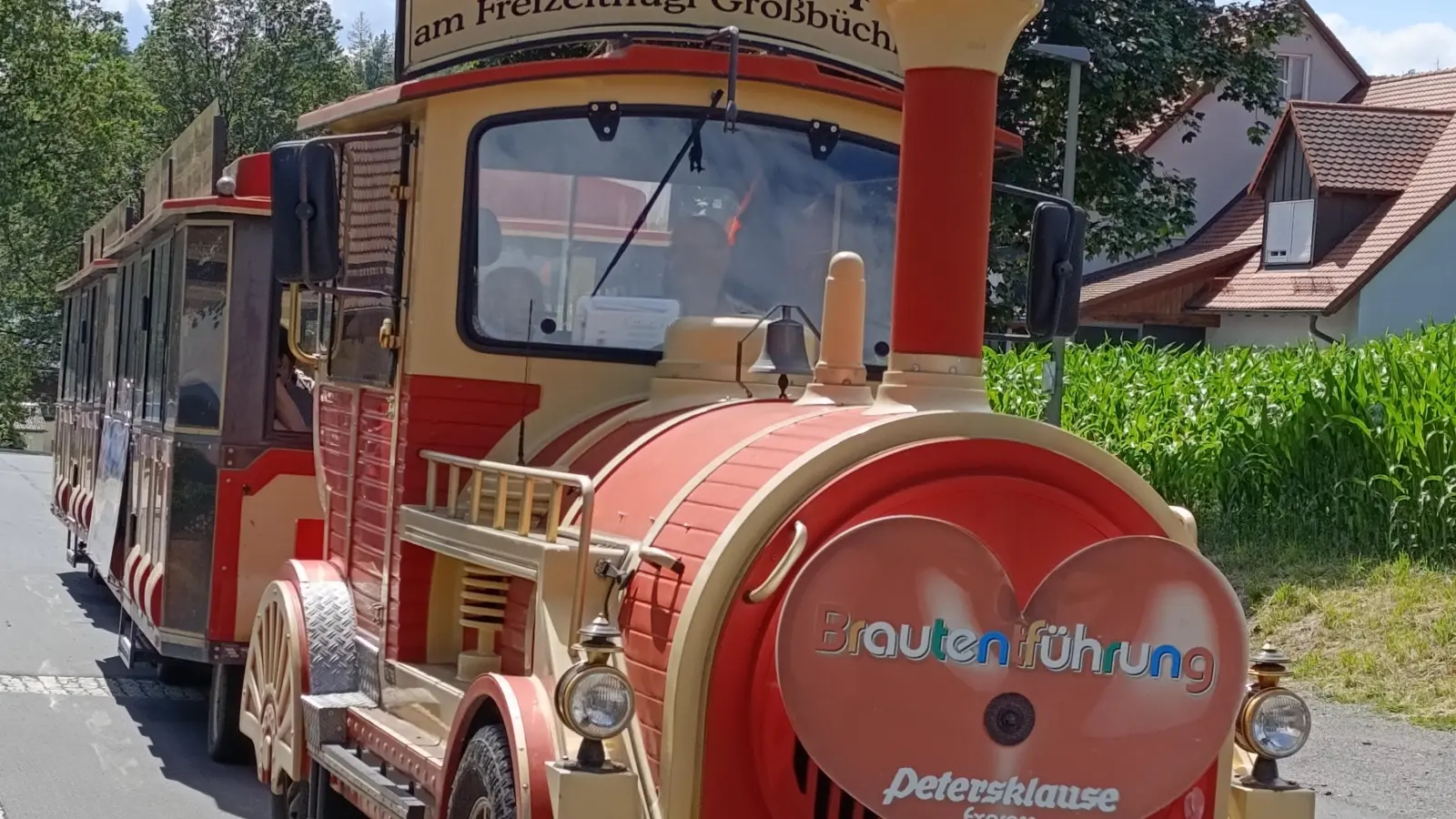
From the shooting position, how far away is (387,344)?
564 cm

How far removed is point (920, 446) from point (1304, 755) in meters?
6.03

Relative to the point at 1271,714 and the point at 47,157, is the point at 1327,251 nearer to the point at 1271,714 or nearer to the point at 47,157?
the point at 1271,714

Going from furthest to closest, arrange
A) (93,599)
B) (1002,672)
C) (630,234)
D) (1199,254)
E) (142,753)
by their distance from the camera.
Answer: (1199,254)
(93,599)
(142,753)
(630,234)
(1002,672)

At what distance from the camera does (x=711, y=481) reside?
4332mm

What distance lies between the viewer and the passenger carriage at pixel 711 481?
12.4 ft

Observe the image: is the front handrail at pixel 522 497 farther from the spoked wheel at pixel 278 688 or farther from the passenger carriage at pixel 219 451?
the passenger carriage at pixel 219 451

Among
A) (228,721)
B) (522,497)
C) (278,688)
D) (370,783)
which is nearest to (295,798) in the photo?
(278,688)

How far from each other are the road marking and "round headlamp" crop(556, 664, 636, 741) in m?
7.18

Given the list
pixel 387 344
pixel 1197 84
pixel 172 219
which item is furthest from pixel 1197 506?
pixel 387 344

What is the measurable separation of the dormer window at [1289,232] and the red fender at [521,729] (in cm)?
2612

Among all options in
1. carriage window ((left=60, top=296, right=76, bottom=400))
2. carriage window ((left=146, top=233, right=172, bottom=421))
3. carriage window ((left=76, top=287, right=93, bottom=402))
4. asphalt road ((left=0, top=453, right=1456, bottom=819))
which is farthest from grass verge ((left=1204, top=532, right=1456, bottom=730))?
carriage window ((left=60, top=296, right=76, bottom=400))

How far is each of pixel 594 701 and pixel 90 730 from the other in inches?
249

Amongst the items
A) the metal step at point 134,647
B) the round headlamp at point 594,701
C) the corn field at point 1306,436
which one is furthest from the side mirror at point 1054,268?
the corn field at point 1306,436

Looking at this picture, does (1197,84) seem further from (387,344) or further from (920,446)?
(920,446)
